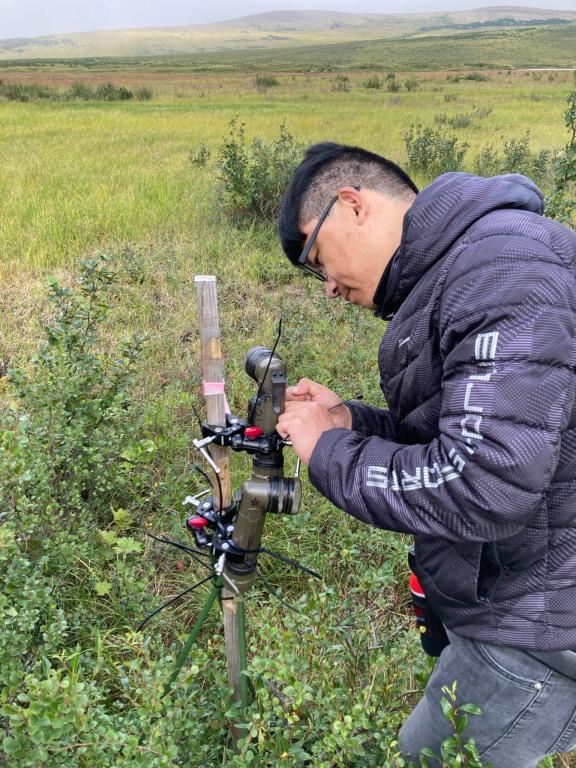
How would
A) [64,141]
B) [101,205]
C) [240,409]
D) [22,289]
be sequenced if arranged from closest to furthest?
[240,409] < [22,289] < [101,205] < [64,141]

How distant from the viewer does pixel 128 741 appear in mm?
1283

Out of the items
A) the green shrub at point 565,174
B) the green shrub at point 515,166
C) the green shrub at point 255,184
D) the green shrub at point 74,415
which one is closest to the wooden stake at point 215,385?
the green shrub at point 74,415

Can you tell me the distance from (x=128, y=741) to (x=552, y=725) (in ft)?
3.19

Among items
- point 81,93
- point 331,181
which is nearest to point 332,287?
point 331,181

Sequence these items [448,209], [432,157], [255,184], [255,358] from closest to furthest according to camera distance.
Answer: [448,209]
[255,358]
[255,184]
[432,157]

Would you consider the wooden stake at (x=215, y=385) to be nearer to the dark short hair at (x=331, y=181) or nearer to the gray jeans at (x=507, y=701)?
the dark short hair at (x=331, y=181)

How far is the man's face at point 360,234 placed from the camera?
1.38 meters

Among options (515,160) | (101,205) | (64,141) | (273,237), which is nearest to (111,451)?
(273,237)

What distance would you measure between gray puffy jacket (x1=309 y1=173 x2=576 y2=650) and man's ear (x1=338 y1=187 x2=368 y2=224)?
14 centimetres

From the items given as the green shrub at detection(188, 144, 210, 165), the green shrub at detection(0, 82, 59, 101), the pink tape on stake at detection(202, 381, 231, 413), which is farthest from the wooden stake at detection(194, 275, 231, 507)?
the green shrub at detection(0, 82, 59, 101)

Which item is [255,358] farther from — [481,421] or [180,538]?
[180,538]

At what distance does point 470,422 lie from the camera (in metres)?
1.02

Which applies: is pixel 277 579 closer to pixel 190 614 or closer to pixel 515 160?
pixel 190 614

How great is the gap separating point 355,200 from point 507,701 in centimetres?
122
